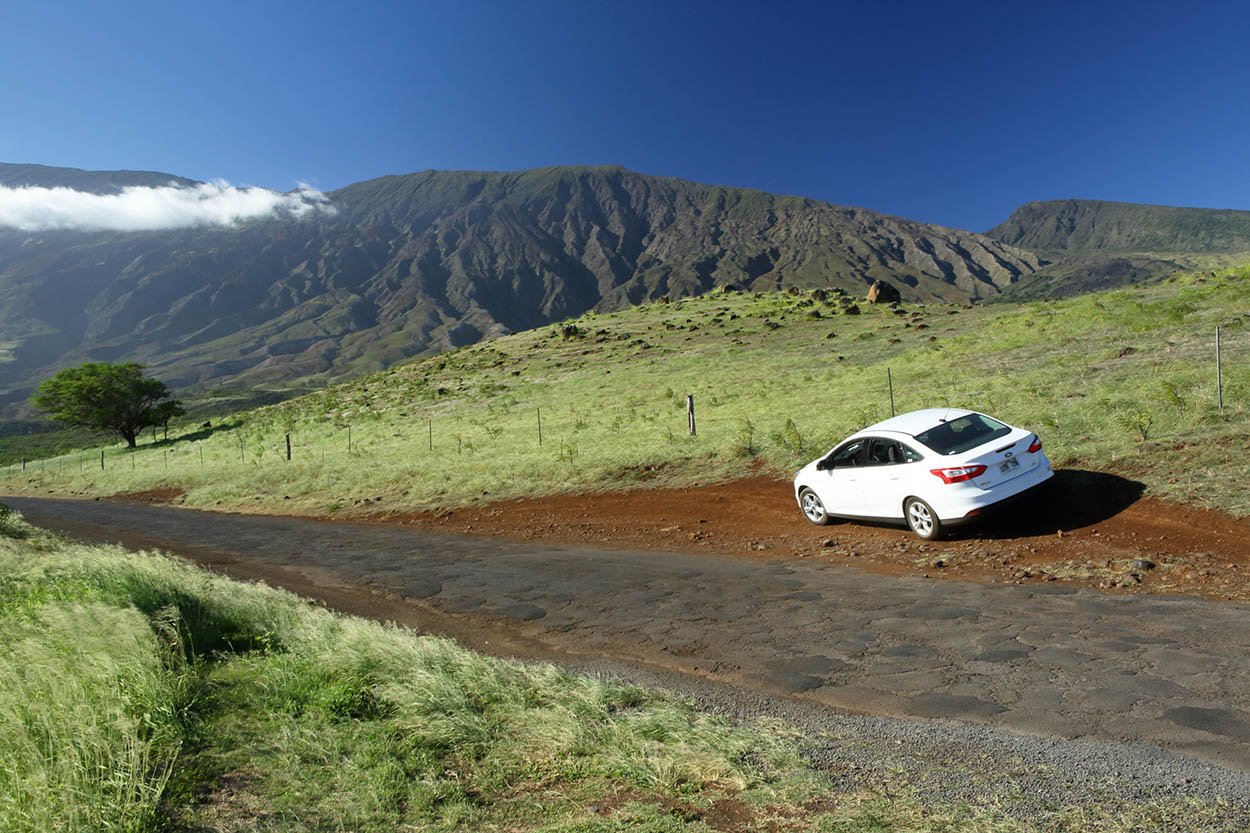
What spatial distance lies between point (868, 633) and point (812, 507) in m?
5.06

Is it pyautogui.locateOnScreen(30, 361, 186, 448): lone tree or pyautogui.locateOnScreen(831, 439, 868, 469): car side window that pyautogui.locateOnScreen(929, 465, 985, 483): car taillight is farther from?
pyautogui.locateOnScreen(30, 361, 186, 448): lone tree

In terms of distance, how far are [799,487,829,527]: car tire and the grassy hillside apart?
334cm

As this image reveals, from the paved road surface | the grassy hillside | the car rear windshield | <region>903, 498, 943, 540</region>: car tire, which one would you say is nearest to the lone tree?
the grassy hillside

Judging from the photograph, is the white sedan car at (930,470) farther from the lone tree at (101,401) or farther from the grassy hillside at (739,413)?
the lone tree at (101,401)

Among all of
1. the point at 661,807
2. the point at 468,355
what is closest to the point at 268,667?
the point at 661,807

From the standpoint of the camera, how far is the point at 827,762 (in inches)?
149

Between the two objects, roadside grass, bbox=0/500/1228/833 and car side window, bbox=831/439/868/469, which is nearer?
roadside grass, bbox=0/500/1228/833

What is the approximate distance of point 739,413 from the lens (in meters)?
22.6

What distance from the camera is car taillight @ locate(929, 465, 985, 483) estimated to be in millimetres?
8719

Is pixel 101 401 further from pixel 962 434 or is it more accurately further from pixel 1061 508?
pixel 1061 508

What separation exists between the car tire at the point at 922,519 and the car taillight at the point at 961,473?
1.76 feet

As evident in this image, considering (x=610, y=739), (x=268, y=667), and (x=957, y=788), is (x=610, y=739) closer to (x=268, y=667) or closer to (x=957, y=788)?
(x=957, y=788)

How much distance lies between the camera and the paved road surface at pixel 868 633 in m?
4.48

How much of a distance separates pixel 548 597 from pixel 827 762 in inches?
217
